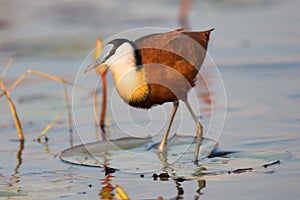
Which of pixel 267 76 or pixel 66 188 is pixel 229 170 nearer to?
pixel 66 188

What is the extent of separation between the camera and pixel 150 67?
635 centimetres

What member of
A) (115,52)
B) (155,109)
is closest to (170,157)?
(115,52)

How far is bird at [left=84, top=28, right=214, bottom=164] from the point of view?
636cm

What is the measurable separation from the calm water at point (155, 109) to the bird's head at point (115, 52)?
0.87 metres

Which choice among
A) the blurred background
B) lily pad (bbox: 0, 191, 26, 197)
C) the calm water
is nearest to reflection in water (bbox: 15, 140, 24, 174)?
the calm water

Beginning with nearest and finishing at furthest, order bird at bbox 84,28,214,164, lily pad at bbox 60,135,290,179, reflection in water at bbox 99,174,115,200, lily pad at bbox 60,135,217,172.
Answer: reflection in water at bbox 99,174,115,200 → lily pad at bbox 60,135,290,179 → lily pad at bbox 60,135,217,172 → bird at bbox 84,28,214,164

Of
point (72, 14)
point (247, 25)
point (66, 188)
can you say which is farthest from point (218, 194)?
point (72, 14)

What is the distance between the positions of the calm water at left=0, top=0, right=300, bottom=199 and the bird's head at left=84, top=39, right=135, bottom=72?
0.87 m

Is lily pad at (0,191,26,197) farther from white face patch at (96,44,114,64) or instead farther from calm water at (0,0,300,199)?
white face patch at (96,44,114,64)

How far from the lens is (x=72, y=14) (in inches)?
555

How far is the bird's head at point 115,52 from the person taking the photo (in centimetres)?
637

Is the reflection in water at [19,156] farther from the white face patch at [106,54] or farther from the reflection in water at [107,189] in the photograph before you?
the white face patch at [106,54]

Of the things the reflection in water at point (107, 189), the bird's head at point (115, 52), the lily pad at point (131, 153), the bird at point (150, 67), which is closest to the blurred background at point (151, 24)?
the lily pad at point (131, 153)

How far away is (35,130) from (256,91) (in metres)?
2.46
